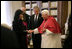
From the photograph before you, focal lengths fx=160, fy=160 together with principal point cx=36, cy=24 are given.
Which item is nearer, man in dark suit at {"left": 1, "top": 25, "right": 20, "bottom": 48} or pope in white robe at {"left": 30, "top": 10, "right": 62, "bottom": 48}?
man in dark suit at {"left": 1, "top": 25, "right": 20, "bottom": 48}

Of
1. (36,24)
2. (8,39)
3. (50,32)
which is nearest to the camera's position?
(8,39)

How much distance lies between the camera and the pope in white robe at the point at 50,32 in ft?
11.2

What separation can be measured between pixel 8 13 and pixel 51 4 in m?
1.63

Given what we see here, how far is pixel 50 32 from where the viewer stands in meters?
3.40

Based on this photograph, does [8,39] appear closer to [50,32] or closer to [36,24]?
[50,32]

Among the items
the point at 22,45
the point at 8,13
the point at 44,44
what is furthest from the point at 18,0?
the point at 22,45

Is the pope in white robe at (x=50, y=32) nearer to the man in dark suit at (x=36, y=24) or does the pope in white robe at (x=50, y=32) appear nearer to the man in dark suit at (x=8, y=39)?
the man in dark suit at (x=36, y=24)

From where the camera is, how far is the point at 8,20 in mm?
5648

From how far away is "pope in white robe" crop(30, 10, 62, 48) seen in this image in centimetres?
340

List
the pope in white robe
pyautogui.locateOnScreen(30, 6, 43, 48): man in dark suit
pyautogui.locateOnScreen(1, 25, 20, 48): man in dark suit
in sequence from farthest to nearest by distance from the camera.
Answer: pyautogui.locateOnScreen(30, 6, 43, 48): man in dark suit → the pope in white robe → pyautogui.locateOnScreen(1, 25, 20, 48): man in dark suit

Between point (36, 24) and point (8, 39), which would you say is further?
point (36, 24)

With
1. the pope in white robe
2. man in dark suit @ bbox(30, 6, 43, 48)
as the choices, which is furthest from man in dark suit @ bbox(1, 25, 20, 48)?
man in dark suit @ bbox(30, 6, 43, 48)

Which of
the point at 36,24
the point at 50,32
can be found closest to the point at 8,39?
the point at 50,32

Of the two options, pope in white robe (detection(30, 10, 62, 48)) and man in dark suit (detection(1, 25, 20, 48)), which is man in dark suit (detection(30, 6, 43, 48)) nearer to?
pope in white robe (detection(30, 10, 62, 48))
